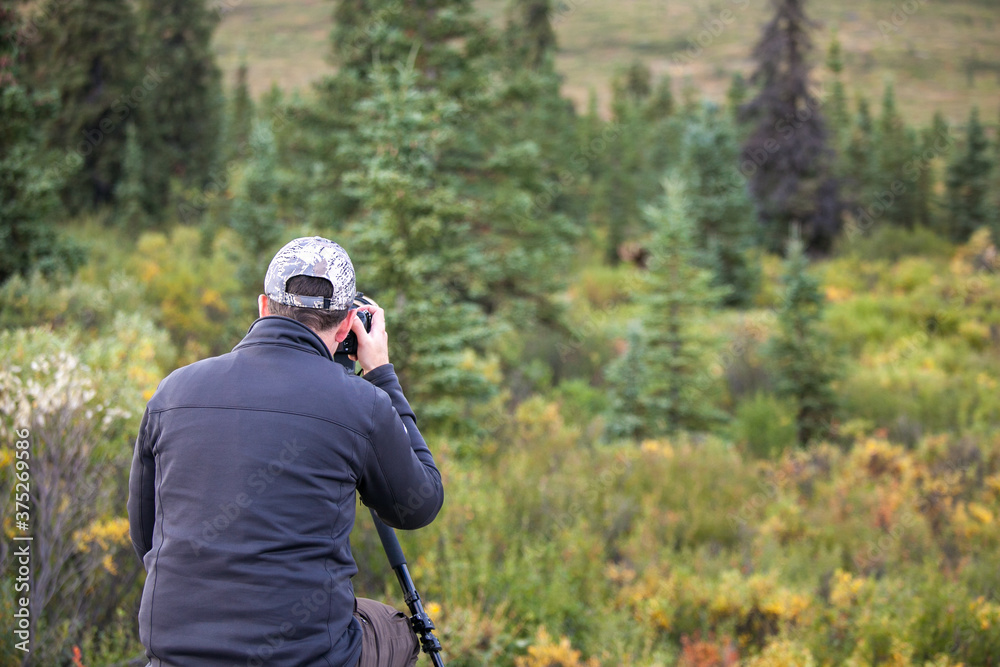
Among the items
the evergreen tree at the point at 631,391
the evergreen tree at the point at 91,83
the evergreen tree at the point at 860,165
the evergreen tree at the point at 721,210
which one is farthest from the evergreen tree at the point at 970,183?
the evergreen tree at the point at 91,83

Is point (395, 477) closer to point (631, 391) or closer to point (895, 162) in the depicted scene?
point (631, 391)

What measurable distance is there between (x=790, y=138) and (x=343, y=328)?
2877 cm

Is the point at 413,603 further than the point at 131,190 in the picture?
No

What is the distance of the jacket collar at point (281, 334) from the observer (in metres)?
2.13

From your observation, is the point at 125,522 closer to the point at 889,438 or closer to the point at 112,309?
the point at 112,309

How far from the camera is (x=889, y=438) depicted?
1137 cm

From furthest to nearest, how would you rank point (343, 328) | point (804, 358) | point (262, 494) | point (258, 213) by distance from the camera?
point (258, 213)
point (804, 358)
point (343, 328)
point (262, 494)

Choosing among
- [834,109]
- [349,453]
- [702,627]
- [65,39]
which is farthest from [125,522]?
[834,109]

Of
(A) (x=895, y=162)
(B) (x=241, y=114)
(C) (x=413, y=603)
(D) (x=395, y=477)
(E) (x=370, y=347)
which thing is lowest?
(A) (x=895, y=162)

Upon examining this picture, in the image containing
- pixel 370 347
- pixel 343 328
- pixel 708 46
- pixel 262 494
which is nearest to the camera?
pixel 262 494

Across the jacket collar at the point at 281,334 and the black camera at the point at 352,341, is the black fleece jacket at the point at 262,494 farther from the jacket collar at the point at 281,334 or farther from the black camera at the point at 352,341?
the black camera at the point at 352,341

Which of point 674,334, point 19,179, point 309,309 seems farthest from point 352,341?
point 674,334

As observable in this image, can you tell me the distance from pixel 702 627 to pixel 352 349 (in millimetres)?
3888

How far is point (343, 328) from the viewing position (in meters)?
2.36
